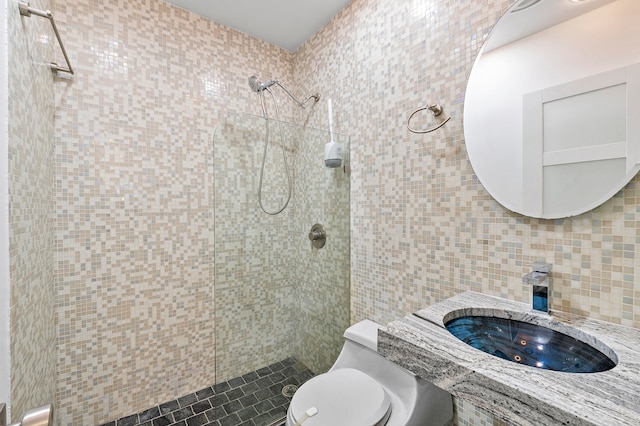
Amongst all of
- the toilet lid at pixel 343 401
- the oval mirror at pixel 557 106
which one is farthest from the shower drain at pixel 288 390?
the oval mirror at pixel 557 106

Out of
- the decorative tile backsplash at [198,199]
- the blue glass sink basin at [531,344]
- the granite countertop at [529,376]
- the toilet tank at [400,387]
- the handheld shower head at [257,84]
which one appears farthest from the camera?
the handheld shower head at [257,84]

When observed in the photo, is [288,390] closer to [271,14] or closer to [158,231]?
[158,231]

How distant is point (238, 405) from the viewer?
1671mm

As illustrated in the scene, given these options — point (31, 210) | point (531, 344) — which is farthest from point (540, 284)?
point (31, 210)

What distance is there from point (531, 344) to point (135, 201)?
2.03 meters

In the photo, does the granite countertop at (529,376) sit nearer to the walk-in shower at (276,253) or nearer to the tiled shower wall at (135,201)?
the walk-in shower at (276,253)

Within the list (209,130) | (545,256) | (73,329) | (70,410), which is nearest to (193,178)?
(209,130)

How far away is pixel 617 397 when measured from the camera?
1.76 feet

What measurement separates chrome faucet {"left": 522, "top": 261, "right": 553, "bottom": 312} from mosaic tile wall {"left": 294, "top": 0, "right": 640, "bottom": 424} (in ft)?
0.24

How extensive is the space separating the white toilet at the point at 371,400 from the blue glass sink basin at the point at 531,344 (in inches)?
14.3

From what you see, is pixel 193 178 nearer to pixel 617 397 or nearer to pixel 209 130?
pixel 209 130

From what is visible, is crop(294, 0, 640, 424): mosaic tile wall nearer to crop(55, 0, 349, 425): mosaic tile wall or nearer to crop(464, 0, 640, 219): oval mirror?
crop(464, 0, 640, 219): oval mirror

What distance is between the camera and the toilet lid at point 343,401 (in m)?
1.06

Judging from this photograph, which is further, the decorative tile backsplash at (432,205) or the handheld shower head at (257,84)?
the handheld shower head at (257,84)
